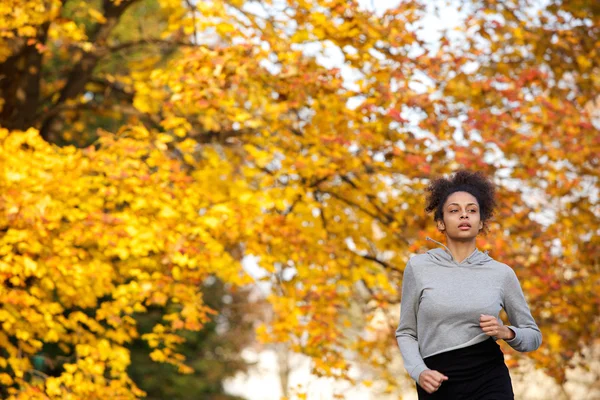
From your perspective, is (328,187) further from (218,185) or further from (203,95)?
(203,95)

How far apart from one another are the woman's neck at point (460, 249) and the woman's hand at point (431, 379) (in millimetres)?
485

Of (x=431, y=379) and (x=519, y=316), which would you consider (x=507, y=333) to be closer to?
(x=519, y=316)

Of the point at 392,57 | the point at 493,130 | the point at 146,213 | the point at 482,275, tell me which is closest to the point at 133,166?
the point at 146,213

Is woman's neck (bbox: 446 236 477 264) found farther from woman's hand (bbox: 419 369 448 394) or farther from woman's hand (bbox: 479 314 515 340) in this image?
woman's hand (bbox: 419 369 448 394)

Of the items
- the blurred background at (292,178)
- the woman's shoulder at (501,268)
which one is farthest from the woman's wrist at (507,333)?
the blurred background at (292,178)

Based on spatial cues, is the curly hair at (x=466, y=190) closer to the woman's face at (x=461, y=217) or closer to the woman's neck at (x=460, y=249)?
the woman's face at (x=461, y=217)

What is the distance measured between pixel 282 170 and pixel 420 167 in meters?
1.52

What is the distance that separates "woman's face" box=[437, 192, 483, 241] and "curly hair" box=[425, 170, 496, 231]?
0.05 m

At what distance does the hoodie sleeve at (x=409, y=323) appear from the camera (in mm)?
3328

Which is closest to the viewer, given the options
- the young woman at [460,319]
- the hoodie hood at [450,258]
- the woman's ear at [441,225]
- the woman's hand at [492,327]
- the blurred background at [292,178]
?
the woman's hand at [492,327]

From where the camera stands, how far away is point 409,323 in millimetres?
3393

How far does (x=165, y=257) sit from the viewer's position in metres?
7.81

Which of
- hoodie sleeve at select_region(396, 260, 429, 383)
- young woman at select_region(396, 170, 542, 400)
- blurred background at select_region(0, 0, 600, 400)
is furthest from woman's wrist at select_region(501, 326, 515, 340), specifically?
blurred background at select_region(0, 0, 600, 400)

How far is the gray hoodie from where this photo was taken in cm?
325
